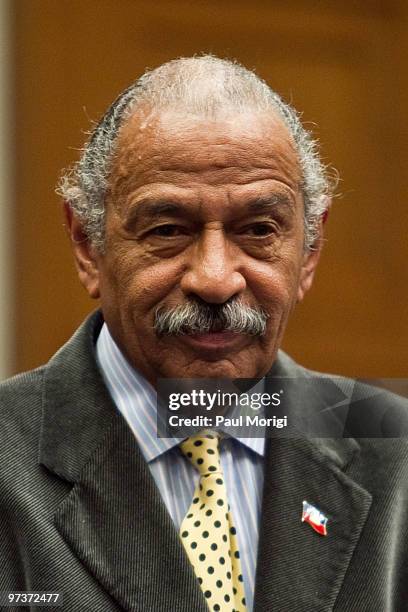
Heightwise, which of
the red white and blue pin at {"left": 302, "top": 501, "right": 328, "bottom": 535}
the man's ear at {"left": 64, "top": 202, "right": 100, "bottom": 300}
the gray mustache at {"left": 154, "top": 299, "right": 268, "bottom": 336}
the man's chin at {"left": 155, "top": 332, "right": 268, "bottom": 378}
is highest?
the man's ear at {"left": 64, "top": 202, "right": 100, "bottom": 300}

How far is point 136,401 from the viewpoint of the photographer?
5.69 feet

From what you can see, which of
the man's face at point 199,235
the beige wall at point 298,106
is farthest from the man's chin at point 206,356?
the beige wall at point 298,106

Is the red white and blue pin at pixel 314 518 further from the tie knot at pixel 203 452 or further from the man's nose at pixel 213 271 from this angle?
the man's nose at pixel 213 271

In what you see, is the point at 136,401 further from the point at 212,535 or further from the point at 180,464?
the point at 212,535

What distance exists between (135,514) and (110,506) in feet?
0.13

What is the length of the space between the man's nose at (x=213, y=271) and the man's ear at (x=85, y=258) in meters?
0.24

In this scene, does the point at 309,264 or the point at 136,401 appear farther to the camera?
the point at 309,264

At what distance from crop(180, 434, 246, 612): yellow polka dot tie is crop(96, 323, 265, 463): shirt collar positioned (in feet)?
0.16

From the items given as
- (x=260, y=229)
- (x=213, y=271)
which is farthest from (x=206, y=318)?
(x=260, y=229)

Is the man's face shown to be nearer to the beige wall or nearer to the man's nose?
the man's nose

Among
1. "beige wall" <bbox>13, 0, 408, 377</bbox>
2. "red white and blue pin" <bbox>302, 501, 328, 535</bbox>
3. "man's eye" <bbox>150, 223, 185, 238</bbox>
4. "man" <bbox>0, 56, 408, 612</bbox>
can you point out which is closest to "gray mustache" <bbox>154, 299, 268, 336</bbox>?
"man" <bbox>0, 56, 408, 612</bbox>

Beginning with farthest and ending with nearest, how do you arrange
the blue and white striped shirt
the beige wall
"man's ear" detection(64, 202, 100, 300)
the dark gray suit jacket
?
the beige wall < "man's ear" detection(64, 202, 100, 300) < the blue and white striped shirt < the dark gray suit jacket

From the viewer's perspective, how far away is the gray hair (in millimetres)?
1676

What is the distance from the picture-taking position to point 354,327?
3.27 meters
